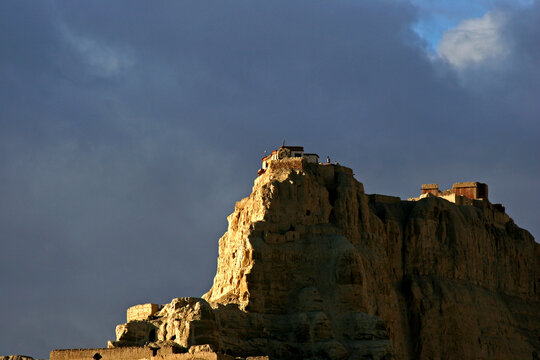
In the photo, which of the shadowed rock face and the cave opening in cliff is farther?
the shadowed rock face

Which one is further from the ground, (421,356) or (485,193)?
(485,193)

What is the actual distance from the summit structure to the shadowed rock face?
85 mm

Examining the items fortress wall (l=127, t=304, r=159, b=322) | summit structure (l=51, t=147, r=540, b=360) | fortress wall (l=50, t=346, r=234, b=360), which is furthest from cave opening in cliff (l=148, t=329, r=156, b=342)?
fortress wall (l=50, t=346, r=234, b=360)

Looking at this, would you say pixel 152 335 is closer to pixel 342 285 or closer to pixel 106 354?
pixel 106 354

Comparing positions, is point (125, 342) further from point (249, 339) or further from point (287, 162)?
point (287, 162)

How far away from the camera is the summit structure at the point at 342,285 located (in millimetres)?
86500

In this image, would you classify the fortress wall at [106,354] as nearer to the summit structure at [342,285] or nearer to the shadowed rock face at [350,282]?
the summit structure at [342,285]

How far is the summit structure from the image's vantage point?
284 feet

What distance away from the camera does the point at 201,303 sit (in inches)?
3312

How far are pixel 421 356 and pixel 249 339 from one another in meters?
17.9

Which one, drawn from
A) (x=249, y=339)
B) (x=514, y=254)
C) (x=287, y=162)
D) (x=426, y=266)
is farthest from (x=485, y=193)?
(x=249, y=339)

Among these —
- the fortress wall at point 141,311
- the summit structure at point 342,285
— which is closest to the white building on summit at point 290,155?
the summit structure at point 342,285

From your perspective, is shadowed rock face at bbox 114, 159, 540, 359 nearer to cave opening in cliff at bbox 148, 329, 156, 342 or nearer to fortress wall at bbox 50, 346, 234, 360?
cave opening in cliff at bbox 148, 329, 156, 342

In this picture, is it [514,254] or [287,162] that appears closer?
[287,162]
